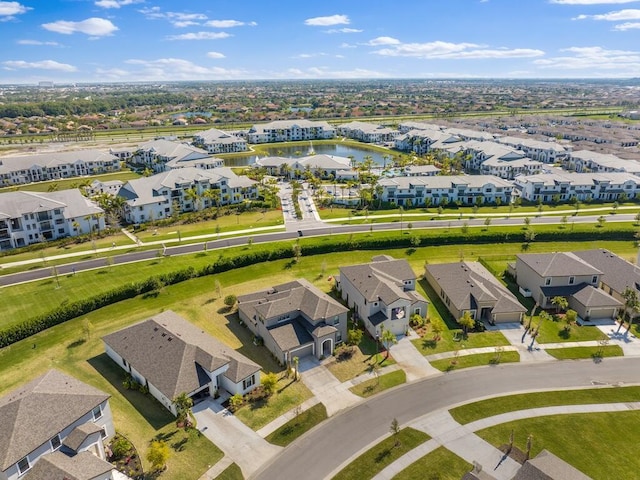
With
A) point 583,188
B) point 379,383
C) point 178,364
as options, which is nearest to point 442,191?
point 583,188

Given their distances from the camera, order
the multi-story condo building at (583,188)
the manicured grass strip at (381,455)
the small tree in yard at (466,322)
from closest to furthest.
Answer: the manicured grass strip at (381,455) → the small tree in yard at (466,322) → the multi-story condo building at (583,188)

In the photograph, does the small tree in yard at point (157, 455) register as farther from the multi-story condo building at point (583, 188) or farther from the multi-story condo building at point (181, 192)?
the multi-story condo building at point (583, 188)

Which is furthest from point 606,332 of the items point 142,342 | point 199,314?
point 142,342

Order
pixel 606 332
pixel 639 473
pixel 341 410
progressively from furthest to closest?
pixel 606 332 < pixel 341 410 < pixel 639 473

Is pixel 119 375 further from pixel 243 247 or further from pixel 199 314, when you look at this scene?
pixel 243 247

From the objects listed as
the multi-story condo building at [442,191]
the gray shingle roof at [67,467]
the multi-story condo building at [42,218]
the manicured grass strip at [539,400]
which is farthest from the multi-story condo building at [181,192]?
the manicured grass strip at [539,400]
